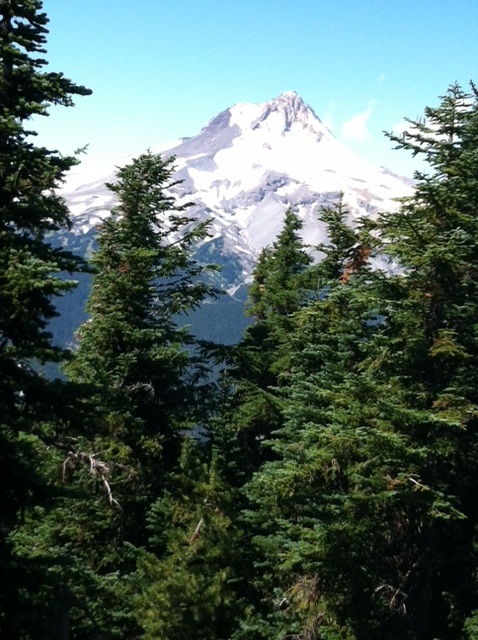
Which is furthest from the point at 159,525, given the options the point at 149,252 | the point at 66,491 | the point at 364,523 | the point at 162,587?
the point at 66,491

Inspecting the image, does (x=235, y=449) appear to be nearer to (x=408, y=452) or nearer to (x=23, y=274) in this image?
(x=408, y=452)

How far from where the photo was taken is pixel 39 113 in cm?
1019

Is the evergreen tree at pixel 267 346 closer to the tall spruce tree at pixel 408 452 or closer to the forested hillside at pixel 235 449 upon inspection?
the forested hillside at pixel 235 449

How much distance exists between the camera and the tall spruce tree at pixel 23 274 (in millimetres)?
8875

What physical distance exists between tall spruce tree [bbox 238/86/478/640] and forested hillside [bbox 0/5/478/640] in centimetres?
5

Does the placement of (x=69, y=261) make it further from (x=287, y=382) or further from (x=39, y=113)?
(x=287, y=382)

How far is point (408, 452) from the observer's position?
1250 cm

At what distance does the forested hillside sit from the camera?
9742 mm

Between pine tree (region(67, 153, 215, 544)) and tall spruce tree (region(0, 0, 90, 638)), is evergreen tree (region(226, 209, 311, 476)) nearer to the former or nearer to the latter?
pine tree (region(67, 153, 215, 544))

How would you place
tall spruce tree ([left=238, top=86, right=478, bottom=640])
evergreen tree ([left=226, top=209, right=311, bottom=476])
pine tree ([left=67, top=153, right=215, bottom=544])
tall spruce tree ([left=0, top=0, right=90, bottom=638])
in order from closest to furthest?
tall spruce tree ([left=0, top=0, right=90, bottom=638]) → tall spruce tree ([left=238, top=86, right=478, bottom=640]) → pine tree ([left=67, top=153, right=215, bottom=544]) → evergreen tree ([left=226, top=209, right=311, bottom=476])

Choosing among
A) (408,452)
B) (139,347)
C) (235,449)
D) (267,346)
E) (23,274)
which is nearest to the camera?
A: (23,274)

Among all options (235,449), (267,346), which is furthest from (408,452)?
(267,346)

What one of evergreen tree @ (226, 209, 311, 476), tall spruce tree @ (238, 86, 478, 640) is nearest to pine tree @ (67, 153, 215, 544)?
evergreen tree @ (226, 209, 311, 476)

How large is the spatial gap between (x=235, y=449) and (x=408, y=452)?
7.84 metres
